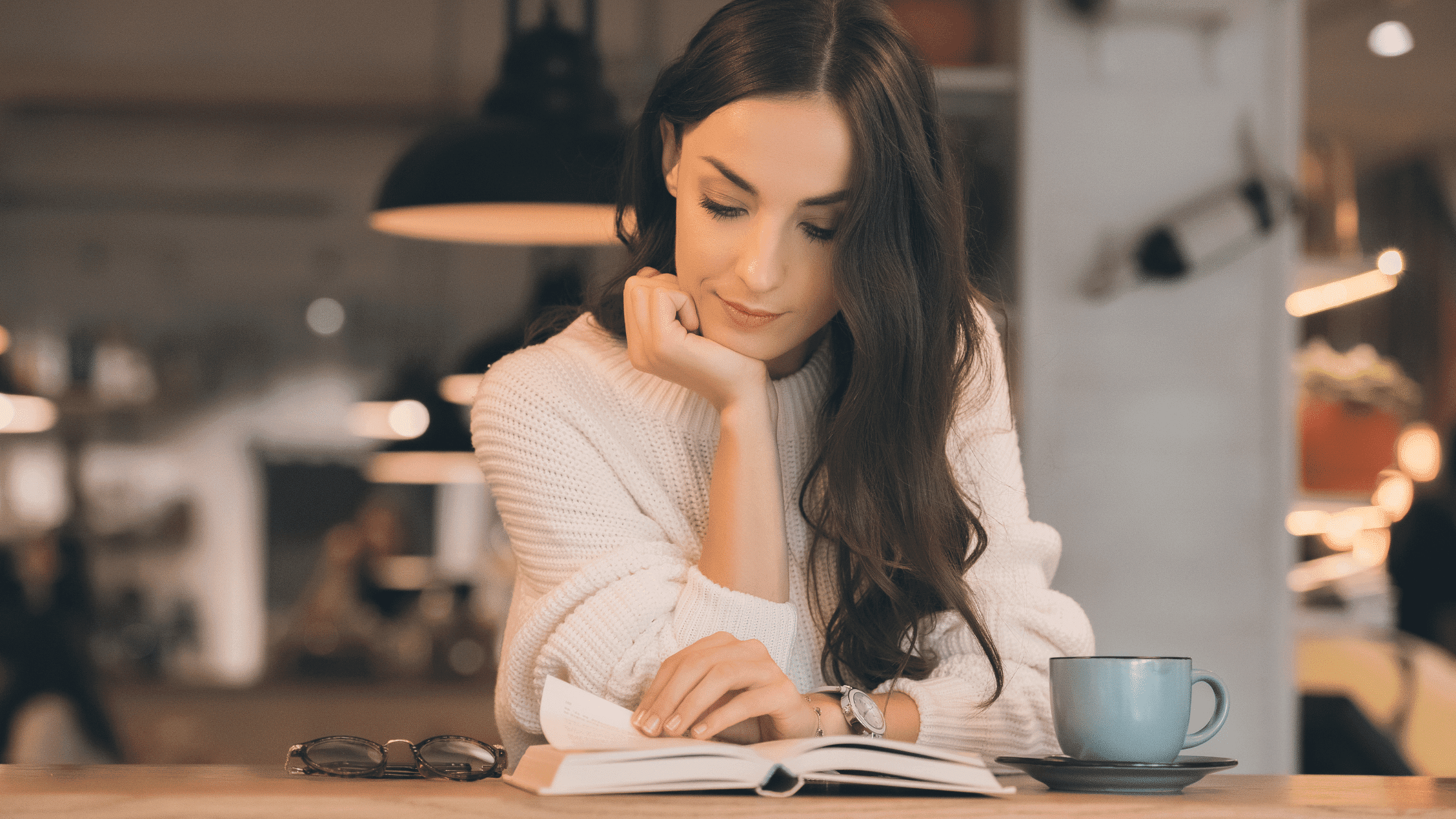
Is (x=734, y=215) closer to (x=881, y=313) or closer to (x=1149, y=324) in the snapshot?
(x=881, y=313)

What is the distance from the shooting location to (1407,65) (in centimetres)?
344

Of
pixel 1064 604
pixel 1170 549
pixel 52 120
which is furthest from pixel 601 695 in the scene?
pixel 52 120

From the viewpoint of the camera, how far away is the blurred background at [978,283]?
2.72 meters

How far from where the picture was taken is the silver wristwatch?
3.63 feet

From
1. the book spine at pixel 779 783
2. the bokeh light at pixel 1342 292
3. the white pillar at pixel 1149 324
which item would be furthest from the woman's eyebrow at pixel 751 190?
the bokeh light at pixel 1342 292

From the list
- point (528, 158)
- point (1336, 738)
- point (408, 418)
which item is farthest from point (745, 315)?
Answer: point (408, 418)

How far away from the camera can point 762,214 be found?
117 cm

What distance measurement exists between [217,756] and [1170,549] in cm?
252

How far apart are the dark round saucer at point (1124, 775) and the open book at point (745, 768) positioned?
68 millimetres

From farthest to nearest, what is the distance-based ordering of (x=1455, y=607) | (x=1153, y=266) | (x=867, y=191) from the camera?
(x=1455, y=607) < (x=1153, y=266) < (x=867, y=191)

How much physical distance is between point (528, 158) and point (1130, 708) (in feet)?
4.46

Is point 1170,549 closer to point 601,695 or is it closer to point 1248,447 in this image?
point 1248,447

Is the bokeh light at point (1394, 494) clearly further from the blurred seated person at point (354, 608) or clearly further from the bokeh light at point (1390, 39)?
the blurred seated person at point (354, 608)

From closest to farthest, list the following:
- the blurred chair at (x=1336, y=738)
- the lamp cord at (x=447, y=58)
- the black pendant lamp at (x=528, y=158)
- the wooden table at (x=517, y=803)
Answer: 1. the wooden table at (x=517, y=803)
2. the black pendant lamp at (x=528, y=158)
3. the blurred chair at (x=1336, y=738)
4. the lamp cord at (x=447, y=58)
